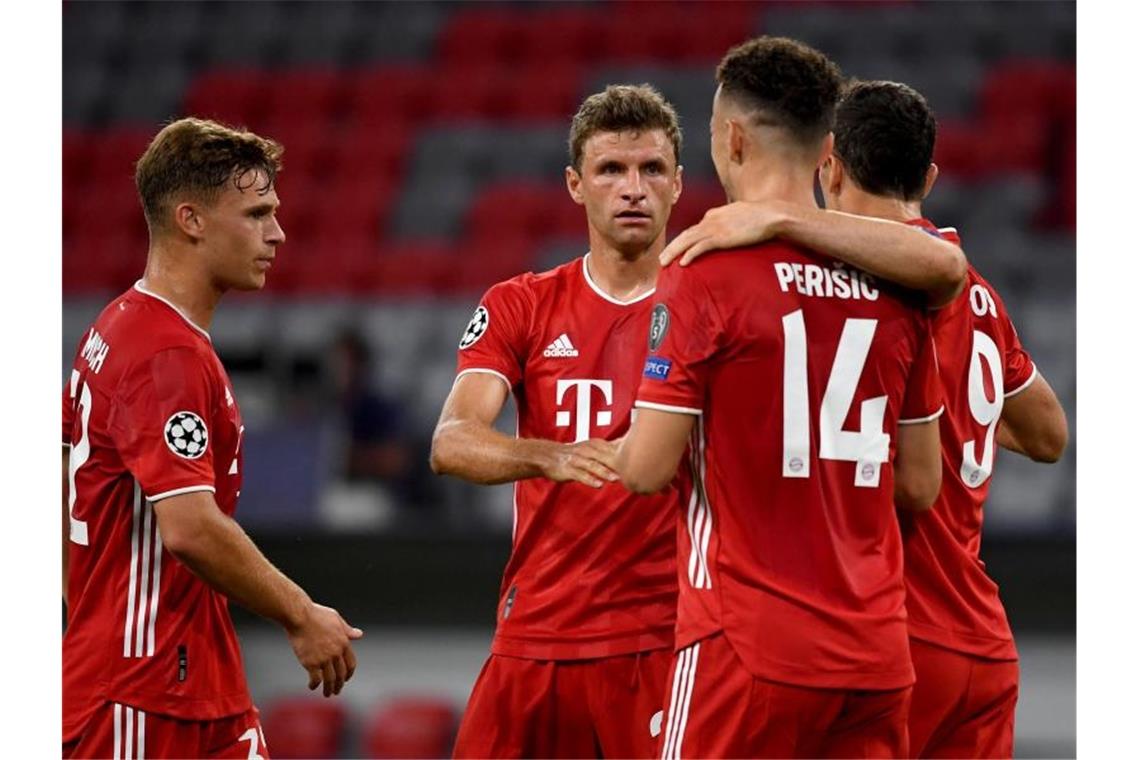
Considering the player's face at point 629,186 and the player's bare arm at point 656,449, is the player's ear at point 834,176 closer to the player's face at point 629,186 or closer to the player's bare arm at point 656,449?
the player's face at point 629,186

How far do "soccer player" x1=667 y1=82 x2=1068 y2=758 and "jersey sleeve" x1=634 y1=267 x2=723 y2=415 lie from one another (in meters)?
0.76

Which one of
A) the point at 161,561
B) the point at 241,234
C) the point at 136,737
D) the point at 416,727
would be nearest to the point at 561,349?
the point at 241,234

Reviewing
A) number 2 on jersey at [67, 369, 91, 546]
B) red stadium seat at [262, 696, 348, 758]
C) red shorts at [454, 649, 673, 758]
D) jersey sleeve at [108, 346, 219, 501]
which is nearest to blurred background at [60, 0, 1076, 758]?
red stadium seat at [262, 696, 348, 758]

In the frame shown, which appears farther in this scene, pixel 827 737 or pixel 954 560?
pixel 954 560

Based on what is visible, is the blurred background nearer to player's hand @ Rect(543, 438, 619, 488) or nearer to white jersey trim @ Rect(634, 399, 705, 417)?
player's hand @ Rect(543, 438, 619, 488)

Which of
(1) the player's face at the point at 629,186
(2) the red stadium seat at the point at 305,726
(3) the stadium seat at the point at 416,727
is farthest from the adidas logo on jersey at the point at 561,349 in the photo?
(2) the red stadium seat at the point at 305,726

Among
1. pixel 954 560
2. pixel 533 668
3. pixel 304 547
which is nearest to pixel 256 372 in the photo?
pixel 304 547

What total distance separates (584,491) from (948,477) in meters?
1.02

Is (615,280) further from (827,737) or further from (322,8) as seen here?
(322,8)

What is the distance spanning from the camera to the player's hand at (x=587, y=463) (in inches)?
144

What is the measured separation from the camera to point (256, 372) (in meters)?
10.0

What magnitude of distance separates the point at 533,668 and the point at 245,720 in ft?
2.74

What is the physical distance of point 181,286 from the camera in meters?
3.92

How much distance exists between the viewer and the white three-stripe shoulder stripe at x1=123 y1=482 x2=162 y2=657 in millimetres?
3709
